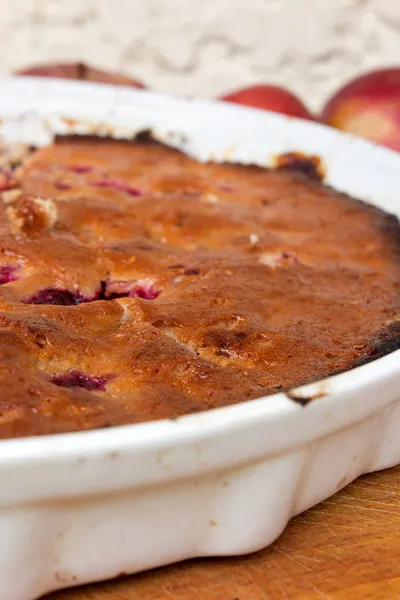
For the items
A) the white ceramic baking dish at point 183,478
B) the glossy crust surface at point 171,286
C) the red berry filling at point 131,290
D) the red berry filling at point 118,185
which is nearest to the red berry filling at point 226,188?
the glossy crust surface at point 171,286

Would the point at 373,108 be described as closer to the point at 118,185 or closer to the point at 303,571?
the point at 118,185

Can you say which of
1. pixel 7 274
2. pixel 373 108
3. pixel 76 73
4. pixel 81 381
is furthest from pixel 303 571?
pixel 76 73

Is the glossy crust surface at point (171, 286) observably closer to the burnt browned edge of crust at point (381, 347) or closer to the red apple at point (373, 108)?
the burnt browned edge of crust at point (381, 347)

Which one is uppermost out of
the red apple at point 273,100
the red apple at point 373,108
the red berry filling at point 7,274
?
the red apple at point 373,108

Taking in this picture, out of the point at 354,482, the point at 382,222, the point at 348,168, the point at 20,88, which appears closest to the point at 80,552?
the point at 354,482

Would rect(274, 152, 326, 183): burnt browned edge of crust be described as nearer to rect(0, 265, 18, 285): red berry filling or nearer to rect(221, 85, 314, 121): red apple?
rect(221, 85, 314, 121): red apple

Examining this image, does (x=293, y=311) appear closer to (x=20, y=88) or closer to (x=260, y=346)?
(x=260, y=346)
